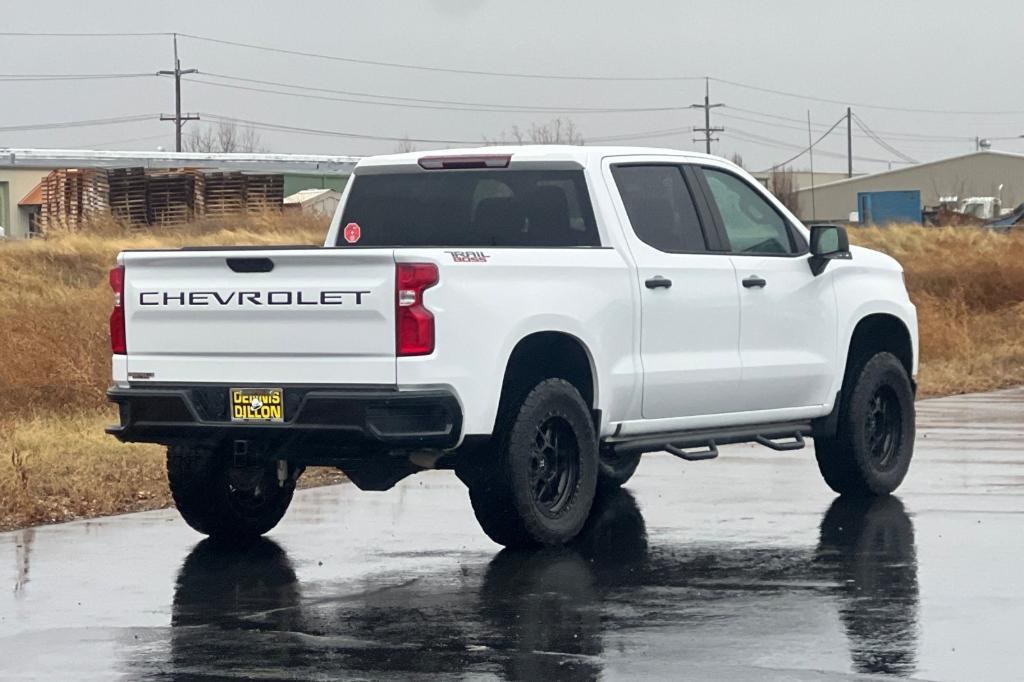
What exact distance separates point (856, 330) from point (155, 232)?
143 feet

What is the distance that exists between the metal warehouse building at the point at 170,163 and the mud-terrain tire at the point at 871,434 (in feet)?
189

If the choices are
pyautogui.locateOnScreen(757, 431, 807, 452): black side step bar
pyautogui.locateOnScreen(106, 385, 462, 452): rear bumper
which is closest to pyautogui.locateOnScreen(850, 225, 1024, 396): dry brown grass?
pyautogui.locateOnScreen(757, 431, 807, 452): black side step bar

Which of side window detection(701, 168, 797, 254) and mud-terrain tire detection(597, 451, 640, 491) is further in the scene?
mud-terrain tire detection(597, 451, 640, 491)

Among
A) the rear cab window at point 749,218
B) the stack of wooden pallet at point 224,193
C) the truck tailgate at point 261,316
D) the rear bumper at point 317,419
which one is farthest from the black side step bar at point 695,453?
the stack of wooden pallet at point 224,193

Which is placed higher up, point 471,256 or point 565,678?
point 471,256

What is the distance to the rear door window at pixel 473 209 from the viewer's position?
10.9 meters

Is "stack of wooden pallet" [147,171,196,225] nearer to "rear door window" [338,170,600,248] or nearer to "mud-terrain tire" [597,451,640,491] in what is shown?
"mud-terrain tire" [597,451,640,491]

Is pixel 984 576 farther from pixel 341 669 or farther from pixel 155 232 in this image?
pixel 155 232

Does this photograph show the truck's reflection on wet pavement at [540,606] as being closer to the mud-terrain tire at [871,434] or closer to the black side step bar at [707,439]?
the black side step bar at [707,439]

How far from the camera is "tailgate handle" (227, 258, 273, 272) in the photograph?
31.6ft

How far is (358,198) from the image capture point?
11.7 m

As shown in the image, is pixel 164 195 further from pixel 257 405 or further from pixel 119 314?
pixel 257 405

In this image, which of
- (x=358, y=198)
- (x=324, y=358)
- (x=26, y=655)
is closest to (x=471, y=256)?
(x=324, y=358)

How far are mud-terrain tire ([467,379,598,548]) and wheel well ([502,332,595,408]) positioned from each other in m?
0.13
